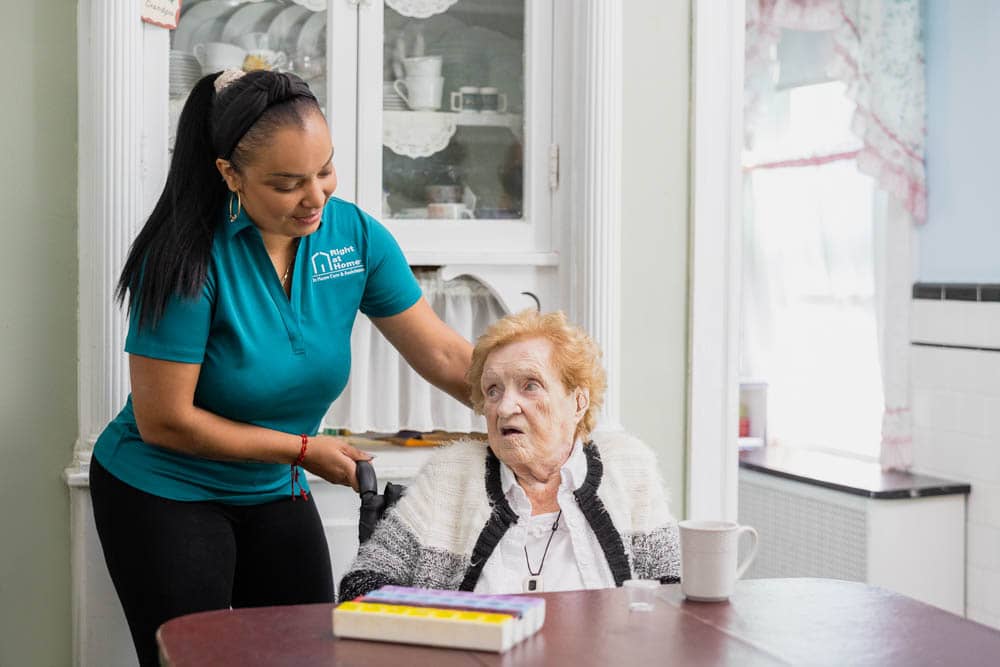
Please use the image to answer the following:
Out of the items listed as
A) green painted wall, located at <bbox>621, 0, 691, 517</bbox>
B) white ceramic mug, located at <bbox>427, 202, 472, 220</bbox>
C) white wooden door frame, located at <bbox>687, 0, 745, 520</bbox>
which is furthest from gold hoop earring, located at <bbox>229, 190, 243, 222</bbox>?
white wooden door frame, located at <bbox>687, 0, 745, 520</bbox>

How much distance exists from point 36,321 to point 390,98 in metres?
0.91

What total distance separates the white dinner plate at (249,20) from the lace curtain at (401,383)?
0.66 metres

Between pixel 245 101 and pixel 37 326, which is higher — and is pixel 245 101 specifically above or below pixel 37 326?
above

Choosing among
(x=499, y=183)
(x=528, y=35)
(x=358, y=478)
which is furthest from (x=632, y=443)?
(x=528, y=35)

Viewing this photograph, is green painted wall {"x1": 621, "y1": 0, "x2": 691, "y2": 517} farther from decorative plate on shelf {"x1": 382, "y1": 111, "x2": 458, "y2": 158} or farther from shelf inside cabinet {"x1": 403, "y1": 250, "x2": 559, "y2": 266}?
decorative plate on shelf {"x1": 382, "y1": 111, "x2": 458, "y2": 158}

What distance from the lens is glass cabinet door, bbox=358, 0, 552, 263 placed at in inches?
110

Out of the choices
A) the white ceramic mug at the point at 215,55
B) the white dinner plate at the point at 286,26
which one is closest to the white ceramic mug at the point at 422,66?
the white dinner plate at the point at 286,26

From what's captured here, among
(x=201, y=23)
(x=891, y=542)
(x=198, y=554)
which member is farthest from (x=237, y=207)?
(x=891, y=542)

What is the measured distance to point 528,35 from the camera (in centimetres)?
288

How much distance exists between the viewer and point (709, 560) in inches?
66.8

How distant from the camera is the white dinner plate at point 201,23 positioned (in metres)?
2.68

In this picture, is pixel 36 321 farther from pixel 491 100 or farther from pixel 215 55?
pixel 491 100

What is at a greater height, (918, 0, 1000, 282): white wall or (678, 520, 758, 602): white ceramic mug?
(918, 0, 1000, 282): white wall

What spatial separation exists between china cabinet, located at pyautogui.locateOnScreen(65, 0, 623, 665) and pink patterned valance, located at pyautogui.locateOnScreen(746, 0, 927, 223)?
1.58 meters
